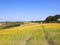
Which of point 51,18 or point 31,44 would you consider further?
point 51,18

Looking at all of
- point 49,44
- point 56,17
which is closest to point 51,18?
point 56,17

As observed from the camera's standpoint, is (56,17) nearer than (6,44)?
No

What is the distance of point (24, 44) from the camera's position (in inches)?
574

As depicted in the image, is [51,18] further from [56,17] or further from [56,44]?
[56,44]

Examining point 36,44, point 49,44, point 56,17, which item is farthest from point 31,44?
point 56,17

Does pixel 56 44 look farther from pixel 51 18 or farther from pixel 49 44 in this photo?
pixel 51 18

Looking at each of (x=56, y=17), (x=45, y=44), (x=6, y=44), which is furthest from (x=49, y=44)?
(x=56, y=17)

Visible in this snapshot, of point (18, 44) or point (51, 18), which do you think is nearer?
point (18, 44)

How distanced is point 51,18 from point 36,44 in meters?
81.4

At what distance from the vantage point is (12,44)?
1441cm

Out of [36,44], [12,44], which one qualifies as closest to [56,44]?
[36,44]

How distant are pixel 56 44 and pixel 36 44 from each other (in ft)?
5.12

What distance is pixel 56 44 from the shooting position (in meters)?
14.0

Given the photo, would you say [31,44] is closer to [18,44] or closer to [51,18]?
[18,44]
